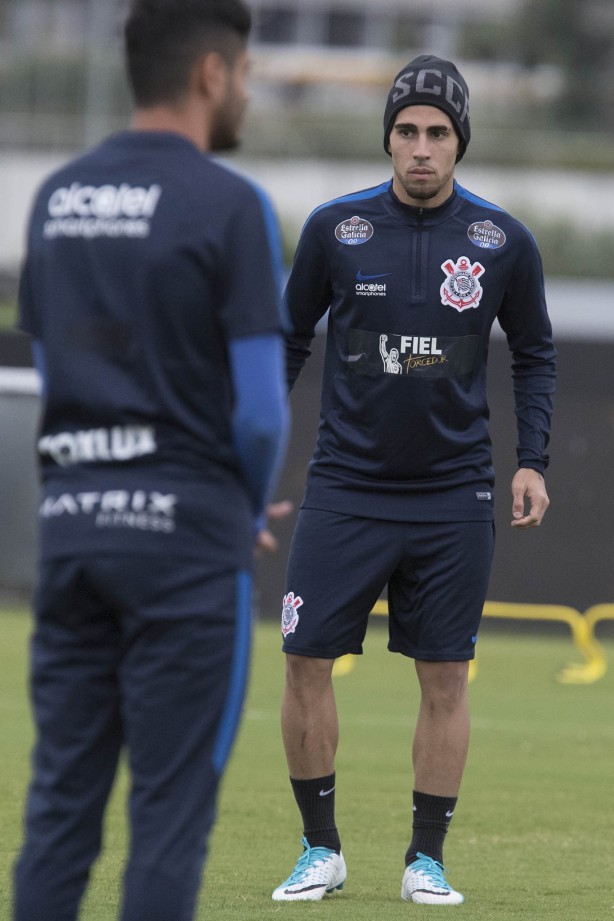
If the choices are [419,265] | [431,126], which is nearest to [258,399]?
[419,265]

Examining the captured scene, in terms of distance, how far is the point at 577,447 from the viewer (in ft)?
51.4

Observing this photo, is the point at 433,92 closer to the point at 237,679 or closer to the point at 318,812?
the point at 318,812

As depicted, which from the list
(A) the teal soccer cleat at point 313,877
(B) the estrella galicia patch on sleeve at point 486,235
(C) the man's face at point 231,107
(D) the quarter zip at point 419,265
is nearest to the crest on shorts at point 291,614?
(A) the teal soccer cleat at point 313,877

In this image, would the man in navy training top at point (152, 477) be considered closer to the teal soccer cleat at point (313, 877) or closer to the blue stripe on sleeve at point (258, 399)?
the blue stripe on sleeve at point (258, 399)

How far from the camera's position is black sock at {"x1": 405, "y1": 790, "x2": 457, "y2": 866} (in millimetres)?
5320

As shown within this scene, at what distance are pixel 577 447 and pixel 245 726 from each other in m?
6.89

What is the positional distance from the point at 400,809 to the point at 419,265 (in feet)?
8.81

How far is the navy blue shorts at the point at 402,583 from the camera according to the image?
5273 millimetres

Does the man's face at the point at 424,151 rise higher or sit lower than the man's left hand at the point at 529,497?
higher

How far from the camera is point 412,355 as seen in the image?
5.21m

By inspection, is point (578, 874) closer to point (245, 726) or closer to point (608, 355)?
point (245, 726)

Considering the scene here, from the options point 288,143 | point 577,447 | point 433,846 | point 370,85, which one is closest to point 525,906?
point 433,846

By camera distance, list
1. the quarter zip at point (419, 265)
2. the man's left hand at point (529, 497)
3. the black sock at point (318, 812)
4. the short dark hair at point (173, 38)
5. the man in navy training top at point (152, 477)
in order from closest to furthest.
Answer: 1. the man in navy training top at point (152, 477)
2. the short dark hair at point (173, 38)
3. the man's left hand at point (529, 497)
4. the quarter zip at point (419, 265)
5. the black sock at point (318, 812)

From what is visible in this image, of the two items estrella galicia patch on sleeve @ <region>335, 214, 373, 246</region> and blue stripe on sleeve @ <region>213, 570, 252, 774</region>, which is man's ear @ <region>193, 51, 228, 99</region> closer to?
blue stripe on sleeve @ <region>213, 570, 252, 774</region>
